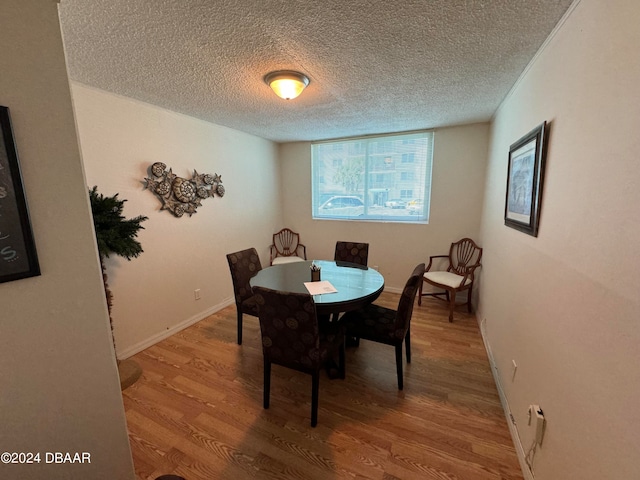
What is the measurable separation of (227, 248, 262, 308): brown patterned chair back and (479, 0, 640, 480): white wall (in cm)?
226

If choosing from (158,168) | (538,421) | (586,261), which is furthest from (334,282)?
(158,168)

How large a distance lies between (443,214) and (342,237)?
1562 mm

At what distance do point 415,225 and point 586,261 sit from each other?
286 cm

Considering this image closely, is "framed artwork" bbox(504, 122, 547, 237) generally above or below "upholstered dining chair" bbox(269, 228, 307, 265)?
above

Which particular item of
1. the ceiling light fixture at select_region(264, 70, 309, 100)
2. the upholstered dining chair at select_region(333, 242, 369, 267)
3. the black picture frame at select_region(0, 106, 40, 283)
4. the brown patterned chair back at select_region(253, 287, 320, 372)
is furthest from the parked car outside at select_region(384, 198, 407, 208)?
the black picture frame at select_region(0, 106, 40, 283)

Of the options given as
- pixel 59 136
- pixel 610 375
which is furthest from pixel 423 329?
pixel 59 136

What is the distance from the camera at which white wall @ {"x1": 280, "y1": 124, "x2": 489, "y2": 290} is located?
11.3ft

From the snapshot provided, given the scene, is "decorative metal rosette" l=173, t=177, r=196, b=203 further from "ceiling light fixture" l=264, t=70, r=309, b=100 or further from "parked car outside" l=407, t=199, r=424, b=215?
"parked car outside" l=407, t=199, r=424, b=215

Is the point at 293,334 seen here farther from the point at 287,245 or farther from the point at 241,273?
the point at 287,245

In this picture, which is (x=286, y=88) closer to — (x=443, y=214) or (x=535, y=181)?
(x=535, y=181)

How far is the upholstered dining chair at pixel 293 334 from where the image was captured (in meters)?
1.56

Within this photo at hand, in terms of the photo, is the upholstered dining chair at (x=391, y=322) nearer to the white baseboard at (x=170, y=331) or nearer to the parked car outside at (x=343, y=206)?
the white baseboard at (x=170, y=331)

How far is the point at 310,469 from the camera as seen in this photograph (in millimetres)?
1436

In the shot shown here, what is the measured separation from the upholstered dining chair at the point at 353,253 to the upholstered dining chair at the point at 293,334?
143cm
